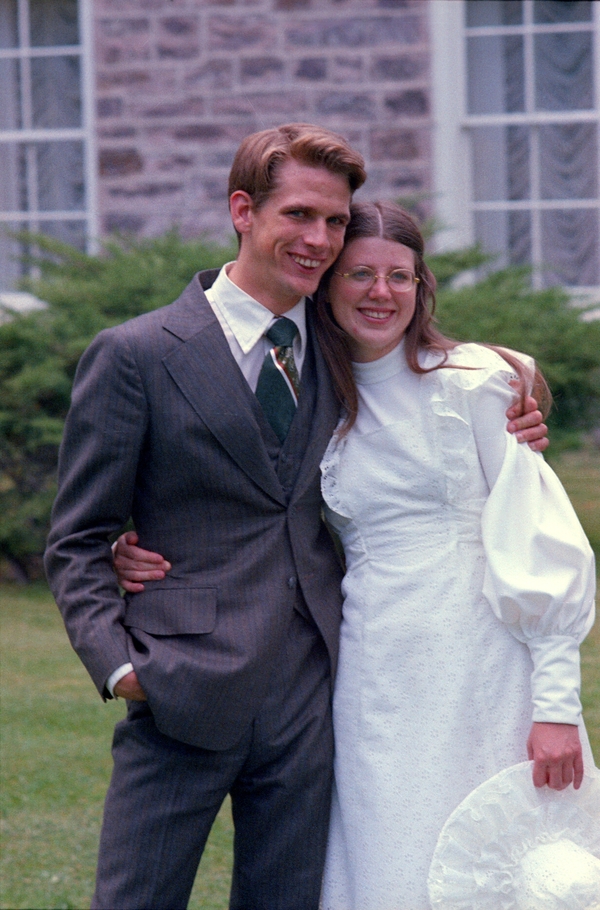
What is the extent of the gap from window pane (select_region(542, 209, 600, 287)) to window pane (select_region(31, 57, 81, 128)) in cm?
358

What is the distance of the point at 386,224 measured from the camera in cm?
252

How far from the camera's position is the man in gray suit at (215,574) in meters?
2.32

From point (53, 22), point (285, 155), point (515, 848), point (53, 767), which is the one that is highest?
point (53, 22)

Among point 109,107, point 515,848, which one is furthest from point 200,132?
point 515,848

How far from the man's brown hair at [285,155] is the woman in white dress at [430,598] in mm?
170

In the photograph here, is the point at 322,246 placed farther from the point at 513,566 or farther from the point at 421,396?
the point at 513,566

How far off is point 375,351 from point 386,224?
10.6 inches

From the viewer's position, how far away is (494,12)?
849 cm

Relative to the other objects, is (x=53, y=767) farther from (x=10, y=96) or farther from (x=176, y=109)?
(x=10, y=96)

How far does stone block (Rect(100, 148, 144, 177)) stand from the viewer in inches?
333

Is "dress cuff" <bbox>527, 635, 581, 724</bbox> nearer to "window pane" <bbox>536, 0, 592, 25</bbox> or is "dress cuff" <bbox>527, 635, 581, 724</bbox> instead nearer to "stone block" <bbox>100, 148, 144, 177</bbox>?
"stone block" <bbox>100, 148, 144, 177</bbox>

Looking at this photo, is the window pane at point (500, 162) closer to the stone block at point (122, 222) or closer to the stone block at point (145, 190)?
the stone block at point (145, 190)

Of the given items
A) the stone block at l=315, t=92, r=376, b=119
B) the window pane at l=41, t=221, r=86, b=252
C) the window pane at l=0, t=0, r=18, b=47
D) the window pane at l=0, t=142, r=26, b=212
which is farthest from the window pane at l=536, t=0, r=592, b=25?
the window pane at l=0, t=142, r=26, b=212

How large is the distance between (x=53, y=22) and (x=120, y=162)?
1222 mm
